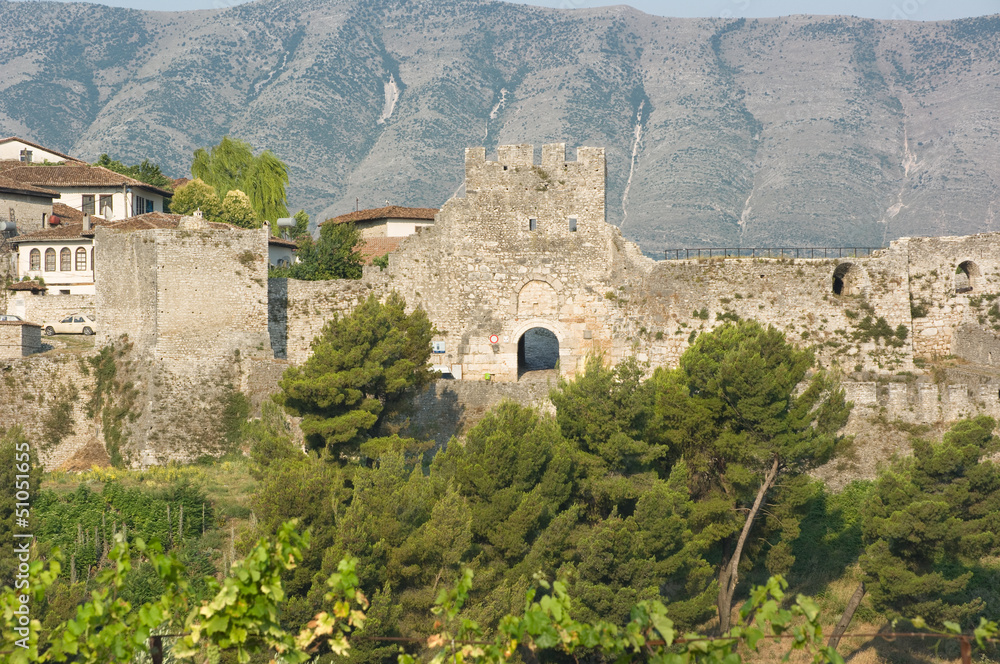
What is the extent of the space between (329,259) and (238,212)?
32.0ft

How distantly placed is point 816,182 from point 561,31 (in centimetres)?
5047

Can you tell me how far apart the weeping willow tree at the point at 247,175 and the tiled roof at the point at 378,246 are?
927 centimetres

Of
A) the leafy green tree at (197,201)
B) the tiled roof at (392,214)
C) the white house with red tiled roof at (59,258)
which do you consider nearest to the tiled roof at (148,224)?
the white house with red tiled roof at (59,258)

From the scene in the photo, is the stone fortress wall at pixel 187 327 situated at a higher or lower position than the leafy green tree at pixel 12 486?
higher

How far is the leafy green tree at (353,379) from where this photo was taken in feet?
115

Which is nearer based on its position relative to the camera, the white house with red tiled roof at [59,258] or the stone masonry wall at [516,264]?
the stone masonry wall at [516,264]

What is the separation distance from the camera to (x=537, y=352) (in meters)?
49.8

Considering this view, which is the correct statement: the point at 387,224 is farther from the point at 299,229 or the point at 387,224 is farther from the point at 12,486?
the point at 12,486

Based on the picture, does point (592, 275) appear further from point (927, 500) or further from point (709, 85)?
point (709, 85)

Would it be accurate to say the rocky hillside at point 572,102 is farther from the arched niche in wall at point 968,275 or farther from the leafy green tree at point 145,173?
the arched niche in wall at point 968,275

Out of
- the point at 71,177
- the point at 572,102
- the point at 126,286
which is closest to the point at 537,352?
the point at 126,286

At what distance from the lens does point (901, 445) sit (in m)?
39.6

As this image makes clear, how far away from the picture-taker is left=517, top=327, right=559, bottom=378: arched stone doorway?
1764 inches

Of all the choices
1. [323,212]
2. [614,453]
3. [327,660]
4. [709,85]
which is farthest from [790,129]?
[327,660]
